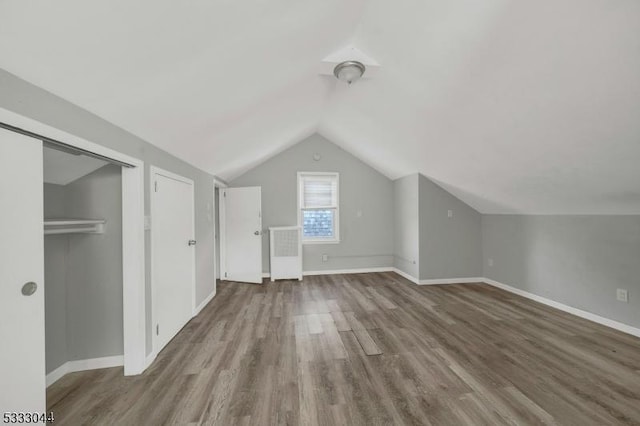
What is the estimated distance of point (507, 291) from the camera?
3.90 meters

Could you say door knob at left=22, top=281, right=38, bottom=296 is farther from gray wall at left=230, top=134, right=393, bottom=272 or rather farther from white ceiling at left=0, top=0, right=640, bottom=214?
gray wall at left=230, top=134, right=393, bottom=272

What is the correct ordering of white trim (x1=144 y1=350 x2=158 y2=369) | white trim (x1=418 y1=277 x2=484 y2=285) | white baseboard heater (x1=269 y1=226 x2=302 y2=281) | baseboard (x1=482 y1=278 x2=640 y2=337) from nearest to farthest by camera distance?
white trim (x1=144 y1=350 x2=158 y2=369), baseboard (x1=482 y1=278 x2=640 y2=337), white trim (x1=418 y1=277 x2=484 y2=285), white baseboard heater (x1=269 y1=226 x2=302 y2=281)

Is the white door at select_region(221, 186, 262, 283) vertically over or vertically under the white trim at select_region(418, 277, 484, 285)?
over

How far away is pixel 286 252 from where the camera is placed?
468 centimetres

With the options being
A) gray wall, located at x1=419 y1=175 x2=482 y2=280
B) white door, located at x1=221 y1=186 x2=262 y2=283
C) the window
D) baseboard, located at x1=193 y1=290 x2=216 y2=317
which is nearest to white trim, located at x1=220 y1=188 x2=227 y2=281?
white door, located at x1=221 y1=186 x2=262 y2=283

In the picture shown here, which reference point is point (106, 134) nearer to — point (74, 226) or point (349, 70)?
point (74, 226)

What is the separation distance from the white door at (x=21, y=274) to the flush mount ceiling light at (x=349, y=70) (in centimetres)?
221

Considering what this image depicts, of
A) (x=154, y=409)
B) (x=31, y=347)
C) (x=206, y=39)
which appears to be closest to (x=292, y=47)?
(x=206, y=39)

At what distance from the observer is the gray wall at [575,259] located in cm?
258

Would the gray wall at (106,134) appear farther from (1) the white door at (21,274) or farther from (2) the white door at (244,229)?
(2) the white door at (244,229)

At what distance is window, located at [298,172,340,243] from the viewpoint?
5.20 meters

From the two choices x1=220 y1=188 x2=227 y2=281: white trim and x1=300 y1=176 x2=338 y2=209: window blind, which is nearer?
x1=220 y1=188 x2=227 y2=281: white trim

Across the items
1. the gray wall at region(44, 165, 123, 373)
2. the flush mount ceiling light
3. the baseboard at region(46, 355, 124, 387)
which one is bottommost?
the baseboard at region(46, 355, 124, 387)

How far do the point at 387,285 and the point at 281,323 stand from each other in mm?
2162
